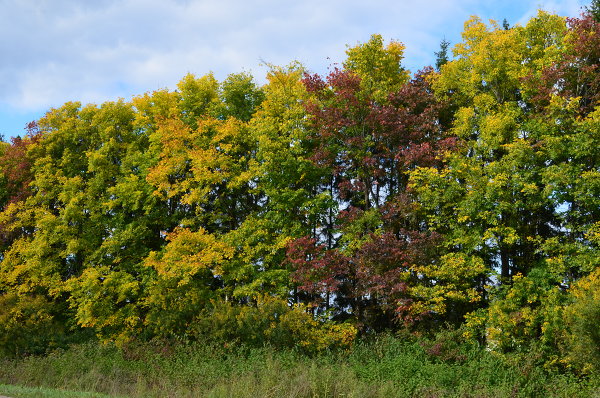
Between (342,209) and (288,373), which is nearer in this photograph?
(288,373)

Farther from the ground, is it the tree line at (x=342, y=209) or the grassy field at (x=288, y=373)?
the tree line at (x=342, y=209)

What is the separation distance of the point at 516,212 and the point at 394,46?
9.46 metres

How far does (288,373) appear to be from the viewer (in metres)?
13.6

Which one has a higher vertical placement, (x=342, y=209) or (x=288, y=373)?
(x=342, y=209)

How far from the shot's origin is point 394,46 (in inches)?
904

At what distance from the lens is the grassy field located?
40.1 ft

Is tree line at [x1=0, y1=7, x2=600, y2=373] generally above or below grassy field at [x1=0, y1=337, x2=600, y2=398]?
above

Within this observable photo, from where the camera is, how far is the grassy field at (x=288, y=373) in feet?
40.1

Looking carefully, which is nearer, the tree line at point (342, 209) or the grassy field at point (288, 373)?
the grassy field at point (288, 373)

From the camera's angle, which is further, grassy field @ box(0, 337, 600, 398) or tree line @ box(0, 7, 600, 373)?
tree line @ box(0, 7, 600, 373)

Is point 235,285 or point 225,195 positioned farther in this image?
point 225,195

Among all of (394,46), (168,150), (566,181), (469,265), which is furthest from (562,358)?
(168,150)

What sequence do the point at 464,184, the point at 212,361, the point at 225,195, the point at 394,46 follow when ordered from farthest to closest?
the point at 225,195 → the point at 394,46 → the point at 464,184 → the point at 212,361

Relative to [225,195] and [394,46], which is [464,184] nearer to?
[394,46]
